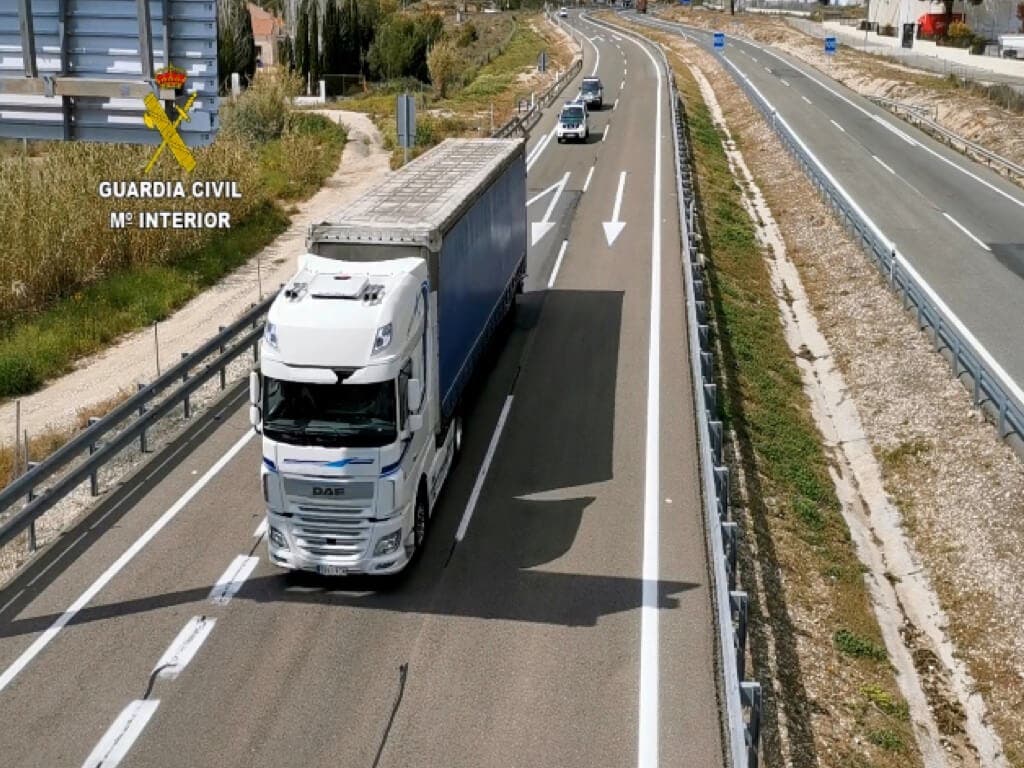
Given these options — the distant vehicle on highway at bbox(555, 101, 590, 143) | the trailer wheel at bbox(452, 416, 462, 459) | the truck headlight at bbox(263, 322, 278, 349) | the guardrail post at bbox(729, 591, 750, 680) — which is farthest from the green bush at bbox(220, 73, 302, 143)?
the guardrail post at bbox(729, 591, 750, 680)

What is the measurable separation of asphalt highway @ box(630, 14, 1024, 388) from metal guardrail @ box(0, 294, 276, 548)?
55.2 ft

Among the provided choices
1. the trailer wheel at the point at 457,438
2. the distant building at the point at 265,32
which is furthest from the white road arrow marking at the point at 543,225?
the distant building at the point at 265,32

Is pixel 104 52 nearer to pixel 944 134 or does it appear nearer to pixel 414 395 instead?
pixel 414 395

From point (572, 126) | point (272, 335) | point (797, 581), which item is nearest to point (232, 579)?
point (272, 335)

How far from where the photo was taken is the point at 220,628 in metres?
12.5

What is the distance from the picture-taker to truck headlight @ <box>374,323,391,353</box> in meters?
12.4

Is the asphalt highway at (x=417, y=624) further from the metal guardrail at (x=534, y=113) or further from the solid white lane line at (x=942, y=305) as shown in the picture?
the metal guardrail at (x=534, y=113)

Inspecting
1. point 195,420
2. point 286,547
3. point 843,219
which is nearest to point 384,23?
point 843,219

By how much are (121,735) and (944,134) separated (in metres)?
53.5

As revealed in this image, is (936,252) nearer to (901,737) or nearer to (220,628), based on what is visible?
(901,737)

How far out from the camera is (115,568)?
13.8 meters

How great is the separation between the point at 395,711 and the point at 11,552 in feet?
21.9

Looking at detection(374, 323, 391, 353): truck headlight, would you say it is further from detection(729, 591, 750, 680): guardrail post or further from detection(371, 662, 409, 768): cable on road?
detection(729, 591, 750, 680): guardrail post

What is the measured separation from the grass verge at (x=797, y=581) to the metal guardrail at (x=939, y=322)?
3.31 meters
